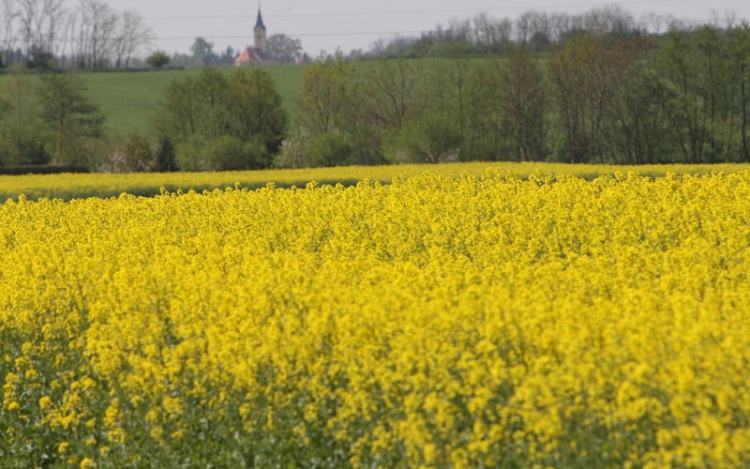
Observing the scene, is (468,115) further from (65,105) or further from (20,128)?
(65,105)

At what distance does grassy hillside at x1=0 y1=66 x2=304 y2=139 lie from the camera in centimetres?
8331

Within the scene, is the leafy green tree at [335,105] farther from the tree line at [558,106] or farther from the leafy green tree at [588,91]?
the leafy green tree at [588,91]

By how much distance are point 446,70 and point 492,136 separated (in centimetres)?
624

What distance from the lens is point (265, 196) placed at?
1947 centimetres

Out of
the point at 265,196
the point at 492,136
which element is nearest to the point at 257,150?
the point at 492,136

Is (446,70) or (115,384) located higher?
(446,70)

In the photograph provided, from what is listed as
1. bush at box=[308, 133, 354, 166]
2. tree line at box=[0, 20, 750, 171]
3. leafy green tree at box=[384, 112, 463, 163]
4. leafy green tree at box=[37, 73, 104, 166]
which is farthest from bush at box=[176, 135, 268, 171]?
leafy green tree at box=[37, 73, 104, 166]

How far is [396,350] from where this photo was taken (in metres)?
7.75

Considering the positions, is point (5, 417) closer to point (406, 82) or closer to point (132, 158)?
point (132, 158)

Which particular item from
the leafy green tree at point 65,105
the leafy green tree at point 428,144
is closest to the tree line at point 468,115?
the leafy green tree at point 428,144

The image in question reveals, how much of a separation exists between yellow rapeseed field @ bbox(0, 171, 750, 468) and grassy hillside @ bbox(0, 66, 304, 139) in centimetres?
6701

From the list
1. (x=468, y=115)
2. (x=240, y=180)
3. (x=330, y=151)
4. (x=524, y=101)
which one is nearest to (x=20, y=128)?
(x=330, y=151)

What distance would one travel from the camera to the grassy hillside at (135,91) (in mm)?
83312

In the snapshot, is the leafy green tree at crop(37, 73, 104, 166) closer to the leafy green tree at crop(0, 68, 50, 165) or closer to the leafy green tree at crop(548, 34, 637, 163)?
the leafy green tree at crop(0, 68, 50, 165)
